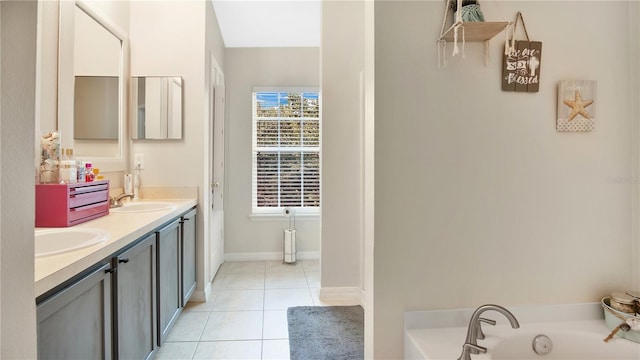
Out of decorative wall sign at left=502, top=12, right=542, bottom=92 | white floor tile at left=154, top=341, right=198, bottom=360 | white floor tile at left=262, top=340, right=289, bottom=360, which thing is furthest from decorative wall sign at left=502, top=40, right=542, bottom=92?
white floor tile at left=154, top=341, right=198, bottom=360

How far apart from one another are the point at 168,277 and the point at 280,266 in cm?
194

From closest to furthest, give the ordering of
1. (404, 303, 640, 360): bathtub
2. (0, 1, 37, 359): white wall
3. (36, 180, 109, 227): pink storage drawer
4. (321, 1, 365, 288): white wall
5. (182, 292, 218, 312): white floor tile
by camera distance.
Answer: (0, 1, 37, 359): white wall → (404, 303, 640, 360): bathtub → (36, 180, 109, 227): pink storage drawer → (182, 292, 218, 312): white floor tile → (321, 1, 365, 288): white wall

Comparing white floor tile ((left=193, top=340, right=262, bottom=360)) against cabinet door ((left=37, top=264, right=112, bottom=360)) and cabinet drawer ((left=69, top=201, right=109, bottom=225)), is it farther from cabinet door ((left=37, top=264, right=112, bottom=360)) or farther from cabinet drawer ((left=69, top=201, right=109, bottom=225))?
cabinet drawer ((left=69, top=201, right=109, bottom=225))

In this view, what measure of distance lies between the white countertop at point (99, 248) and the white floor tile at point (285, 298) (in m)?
1.17

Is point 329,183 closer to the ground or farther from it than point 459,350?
farther from it

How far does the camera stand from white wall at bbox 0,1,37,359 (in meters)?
0.63

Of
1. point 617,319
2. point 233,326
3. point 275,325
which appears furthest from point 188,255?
point 617,319

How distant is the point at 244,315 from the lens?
2.71m

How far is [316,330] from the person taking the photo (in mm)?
2455

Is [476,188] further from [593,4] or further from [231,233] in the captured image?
[231,233]

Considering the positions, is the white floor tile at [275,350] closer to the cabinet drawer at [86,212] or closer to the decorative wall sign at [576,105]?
the cabinet drawer at [86,212]

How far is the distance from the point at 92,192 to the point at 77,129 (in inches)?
22.3

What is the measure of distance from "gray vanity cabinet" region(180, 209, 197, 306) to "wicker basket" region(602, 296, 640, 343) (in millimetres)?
2455

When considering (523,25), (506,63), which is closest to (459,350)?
(506,63)
